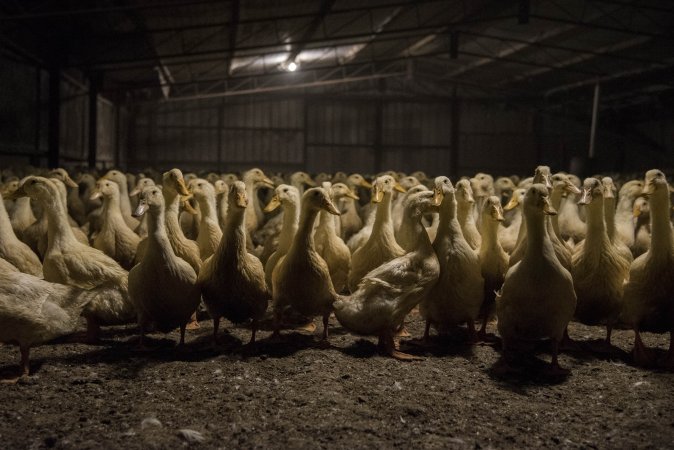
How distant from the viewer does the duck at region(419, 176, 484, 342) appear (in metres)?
5.05

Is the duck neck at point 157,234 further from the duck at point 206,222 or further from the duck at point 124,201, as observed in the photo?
the duck at point 124,201

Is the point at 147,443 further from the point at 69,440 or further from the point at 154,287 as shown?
the point at 154,287

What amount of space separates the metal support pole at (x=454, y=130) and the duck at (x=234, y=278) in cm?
2000

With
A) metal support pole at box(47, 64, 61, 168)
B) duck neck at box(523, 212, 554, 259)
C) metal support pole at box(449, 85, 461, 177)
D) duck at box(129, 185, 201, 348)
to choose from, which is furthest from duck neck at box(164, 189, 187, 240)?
metal support pole at box(449, 85, 461, 177)

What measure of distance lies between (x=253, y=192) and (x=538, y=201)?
5.27 meters

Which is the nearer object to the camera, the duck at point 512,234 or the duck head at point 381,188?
the duck head at point 381,188

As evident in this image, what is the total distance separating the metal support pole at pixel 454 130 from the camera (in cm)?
2430

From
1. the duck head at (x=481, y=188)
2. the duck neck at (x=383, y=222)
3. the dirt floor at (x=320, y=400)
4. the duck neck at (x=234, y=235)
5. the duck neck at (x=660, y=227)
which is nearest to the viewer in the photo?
the dirt floor at (x=320, y=400)

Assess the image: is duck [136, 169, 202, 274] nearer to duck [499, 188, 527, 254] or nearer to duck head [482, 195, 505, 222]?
duck head [482, 195, 505, 222]

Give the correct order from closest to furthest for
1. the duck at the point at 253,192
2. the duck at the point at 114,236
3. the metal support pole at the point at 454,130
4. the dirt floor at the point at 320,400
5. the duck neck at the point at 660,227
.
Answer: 1. the dirt floor at the point at 320,400
2. the duck neck at the point at 660,227
3. the duck at the point at 114,236
4. the duck at the point at 253,192
5. the metal support pole at the point at 454,130

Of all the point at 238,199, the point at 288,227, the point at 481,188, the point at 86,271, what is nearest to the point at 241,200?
the point at 238,199

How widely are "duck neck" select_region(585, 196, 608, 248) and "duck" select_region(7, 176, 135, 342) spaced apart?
3.94 m

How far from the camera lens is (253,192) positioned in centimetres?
895

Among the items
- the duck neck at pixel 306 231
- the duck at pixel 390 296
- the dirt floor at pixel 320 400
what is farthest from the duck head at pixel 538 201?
the duck neck at pixel 306 231
